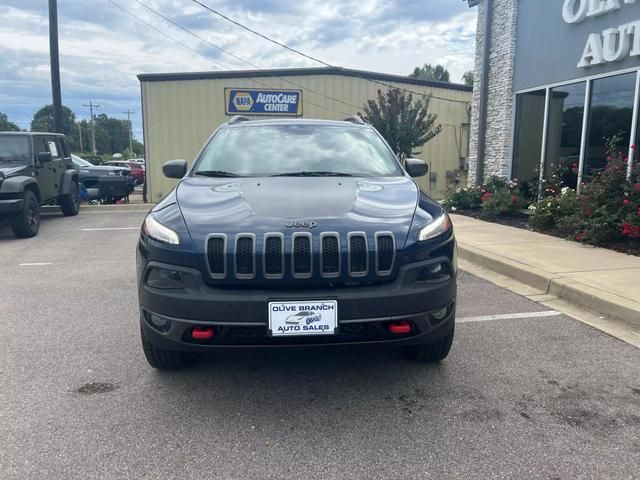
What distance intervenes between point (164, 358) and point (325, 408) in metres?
1.08

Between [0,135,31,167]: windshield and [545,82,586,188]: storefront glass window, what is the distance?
10.1 meters

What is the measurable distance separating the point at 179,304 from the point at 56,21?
17.6 m

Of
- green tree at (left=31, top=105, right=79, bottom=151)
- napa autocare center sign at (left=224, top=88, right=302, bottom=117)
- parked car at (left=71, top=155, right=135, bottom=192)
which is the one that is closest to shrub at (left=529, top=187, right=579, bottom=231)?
napa autocare center sign at (left=224, top=88, right=302, bottom=117)

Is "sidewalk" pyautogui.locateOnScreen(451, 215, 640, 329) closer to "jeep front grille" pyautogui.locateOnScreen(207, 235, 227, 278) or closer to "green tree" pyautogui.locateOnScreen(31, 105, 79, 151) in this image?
"jeep front grille" pyautogui.locateOnScreen(207, 235, 227, 278)

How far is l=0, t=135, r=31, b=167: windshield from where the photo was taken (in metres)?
9.86

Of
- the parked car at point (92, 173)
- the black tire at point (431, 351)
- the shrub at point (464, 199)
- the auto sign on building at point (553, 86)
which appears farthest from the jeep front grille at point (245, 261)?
the parked car at point (92, 173)

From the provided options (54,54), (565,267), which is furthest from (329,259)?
(54,54)

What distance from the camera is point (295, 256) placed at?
273cm

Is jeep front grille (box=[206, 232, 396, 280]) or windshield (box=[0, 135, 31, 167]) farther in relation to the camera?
windshield (box=[0, 135, 31, 167])

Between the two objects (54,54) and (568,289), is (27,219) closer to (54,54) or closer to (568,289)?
(568,289)

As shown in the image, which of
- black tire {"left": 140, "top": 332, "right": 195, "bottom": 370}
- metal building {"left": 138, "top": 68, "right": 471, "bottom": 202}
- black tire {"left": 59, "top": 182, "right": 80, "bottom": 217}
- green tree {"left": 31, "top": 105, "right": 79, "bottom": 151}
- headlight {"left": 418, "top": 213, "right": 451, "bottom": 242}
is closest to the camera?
headlight {"left": 418, "top": 213, "right": 451, "bottom": 242}

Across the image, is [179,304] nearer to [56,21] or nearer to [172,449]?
→ [172,449]

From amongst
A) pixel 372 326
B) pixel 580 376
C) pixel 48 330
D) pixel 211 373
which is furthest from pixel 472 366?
pixel 48 330

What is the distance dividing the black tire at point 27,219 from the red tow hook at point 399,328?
844 centimetres
